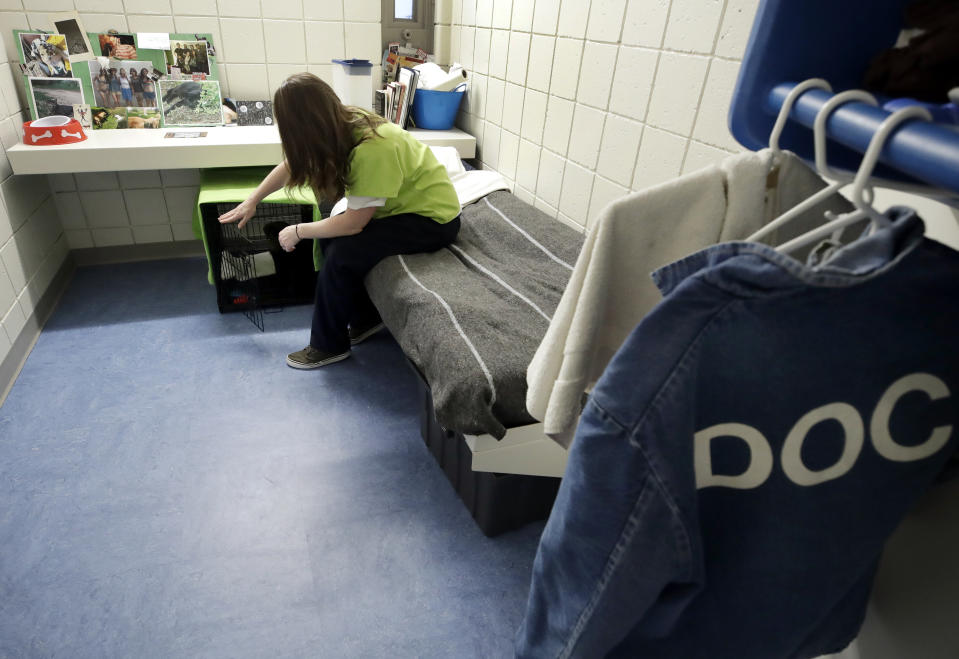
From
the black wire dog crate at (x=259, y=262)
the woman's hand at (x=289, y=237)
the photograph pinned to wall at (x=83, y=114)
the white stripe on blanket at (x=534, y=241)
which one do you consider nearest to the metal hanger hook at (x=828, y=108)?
the white stripe on blanket at (x=534, y=241)

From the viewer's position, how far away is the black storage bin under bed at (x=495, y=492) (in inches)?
53.2

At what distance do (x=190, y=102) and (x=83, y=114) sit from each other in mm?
418

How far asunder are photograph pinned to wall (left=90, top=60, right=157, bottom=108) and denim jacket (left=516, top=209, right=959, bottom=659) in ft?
8.95

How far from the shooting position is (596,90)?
1.74 meters

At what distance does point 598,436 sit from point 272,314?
7.00ft

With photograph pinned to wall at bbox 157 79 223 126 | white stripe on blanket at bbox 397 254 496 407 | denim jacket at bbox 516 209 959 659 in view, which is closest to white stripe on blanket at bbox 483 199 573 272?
white stripe on blanket at bbox 397 254 496 407

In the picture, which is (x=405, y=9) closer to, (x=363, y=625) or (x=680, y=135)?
(x=680, y=135)

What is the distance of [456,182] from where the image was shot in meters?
2.40

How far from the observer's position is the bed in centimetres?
125

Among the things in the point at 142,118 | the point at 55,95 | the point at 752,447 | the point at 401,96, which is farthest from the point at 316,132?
the point at 752,447

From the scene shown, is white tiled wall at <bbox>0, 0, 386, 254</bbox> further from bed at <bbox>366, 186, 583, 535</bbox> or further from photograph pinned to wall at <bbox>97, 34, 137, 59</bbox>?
bed at <bbox>366, 186, 583, 535</bbox>

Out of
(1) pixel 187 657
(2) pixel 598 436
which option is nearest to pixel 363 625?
(1) pixel 187 657

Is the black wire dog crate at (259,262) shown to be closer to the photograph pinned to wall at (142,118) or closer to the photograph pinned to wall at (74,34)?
the photograph pinned to wall at (142,118)

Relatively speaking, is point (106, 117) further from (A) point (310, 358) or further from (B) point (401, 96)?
(A) point (310, 358)
